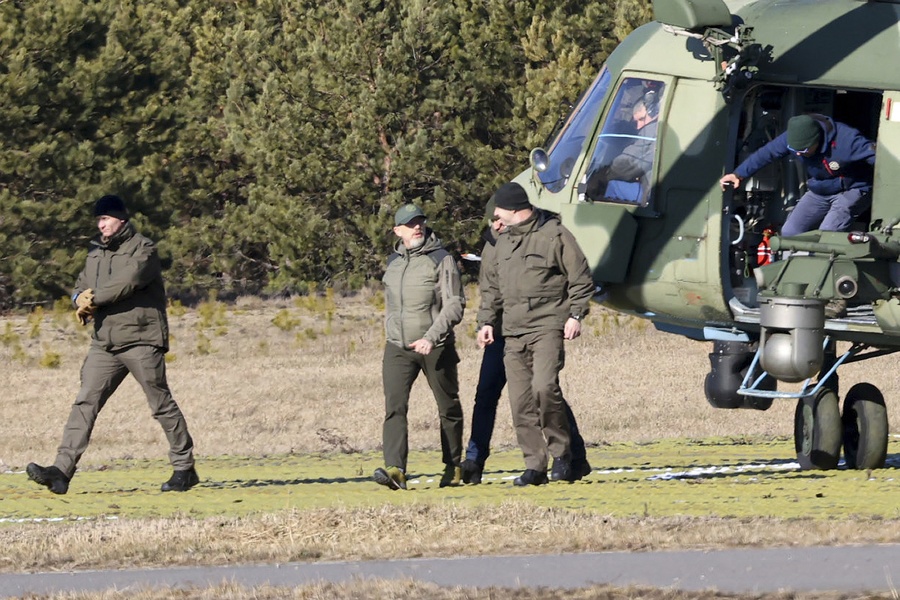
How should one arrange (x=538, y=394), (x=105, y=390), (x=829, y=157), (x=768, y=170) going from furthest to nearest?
(x=768, y=170)
(x=829, y=157)
(x=105, y=390)
(x=538, y=394)

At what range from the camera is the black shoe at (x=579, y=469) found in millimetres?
11875

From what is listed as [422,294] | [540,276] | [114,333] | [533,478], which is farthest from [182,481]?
[540,276]

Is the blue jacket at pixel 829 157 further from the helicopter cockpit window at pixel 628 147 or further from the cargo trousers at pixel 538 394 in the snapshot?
the cargo trousers at pixel 538 394

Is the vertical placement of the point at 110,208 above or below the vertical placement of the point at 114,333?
above

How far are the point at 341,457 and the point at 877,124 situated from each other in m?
5.11

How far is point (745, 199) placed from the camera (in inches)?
524

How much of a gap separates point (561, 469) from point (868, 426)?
7.23 feet

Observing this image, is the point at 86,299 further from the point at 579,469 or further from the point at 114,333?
the point at 579,469

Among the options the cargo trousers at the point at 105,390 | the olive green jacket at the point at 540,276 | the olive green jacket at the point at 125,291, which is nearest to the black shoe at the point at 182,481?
the cargo trousers at the point at 105,390

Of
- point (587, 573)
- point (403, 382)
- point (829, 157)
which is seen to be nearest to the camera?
point (587, 573)

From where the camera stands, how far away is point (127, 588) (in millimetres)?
7715

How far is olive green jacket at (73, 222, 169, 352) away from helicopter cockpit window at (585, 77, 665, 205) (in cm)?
317

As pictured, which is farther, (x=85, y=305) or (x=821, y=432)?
(x=821, y=432)

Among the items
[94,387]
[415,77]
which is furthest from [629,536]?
[415,77]
